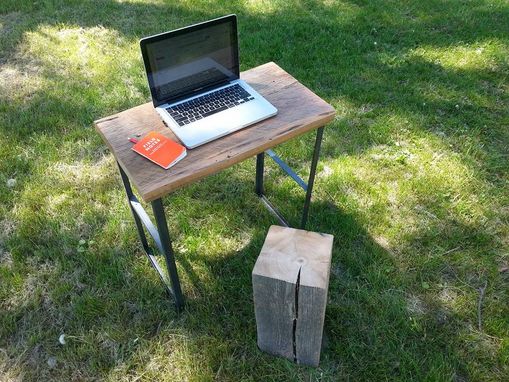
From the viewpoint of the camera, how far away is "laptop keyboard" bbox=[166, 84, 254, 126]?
76.9 inches

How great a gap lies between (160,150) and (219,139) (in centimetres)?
27

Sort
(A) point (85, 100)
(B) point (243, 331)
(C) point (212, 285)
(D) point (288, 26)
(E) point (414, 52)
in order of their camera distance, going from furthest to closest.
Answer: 1. (D) point (288, 26)
2. (E) point (414, 52)
3. (A) point (85, 100)
4. (C) point (212, 285)
5. (B) point (243, 331)

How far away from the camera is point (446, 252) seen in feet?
8.45

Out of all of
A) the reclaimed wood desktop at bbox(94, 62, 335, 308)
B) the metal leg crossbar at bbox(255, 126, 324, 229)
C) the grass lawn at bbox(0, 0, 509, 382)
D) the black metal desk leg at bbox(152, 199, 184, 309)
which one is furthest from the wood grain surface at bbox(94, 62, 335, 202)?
the grass lawn at bbox(0, 0, 509, 382)

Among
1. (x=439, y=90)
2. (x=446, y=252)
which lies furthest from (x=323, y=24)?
(x=446, y=252)

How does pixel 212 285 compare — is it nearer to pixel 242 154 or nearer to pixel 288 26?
pixel 242 154

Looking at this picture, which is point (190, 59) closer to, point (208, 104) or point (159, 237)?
point (208, 104)

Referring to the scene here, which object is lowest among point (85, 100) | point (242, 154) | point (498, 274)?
point (498, 274)

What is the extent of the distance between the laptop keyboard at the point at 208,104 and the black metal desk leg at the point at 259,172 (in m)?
0.68

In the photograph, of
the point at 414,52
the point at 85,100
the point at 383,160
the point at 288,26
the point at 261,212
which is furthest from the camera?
the point at 288,26

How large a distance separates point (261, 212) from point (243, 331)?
858 mm

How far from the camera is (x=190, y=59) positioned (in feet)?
6.36

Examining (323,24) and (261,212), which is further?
(323,24)

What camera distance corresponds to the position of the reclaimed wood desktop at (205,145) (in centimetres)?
173
